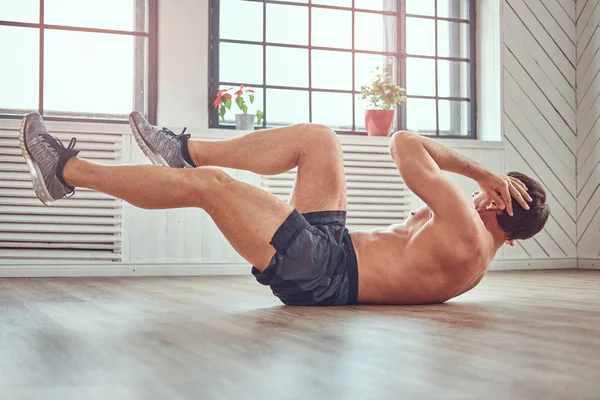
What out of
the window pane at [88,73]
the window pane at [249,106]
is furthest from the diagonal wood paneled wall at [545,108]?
the window pane at [88,73]

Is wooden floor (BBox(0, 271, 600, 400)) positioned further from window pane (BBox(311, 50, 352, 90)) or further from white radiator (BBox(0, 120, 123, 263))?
window pane (BBox(311, 50, 352, 90))

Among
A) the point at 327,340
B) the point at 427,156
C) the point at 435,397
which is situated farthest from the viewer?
the point at 427,156

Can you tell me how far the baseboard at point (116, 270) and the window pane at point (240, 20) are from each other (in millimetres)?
1544

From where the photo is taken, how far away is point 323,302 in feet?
7.65

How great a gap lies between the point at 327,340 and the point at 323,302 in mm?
735

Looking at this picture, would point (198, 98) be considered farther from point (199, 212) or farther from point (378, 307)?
point (378, 307)

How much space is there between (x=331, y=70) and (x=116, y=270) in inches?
79.7

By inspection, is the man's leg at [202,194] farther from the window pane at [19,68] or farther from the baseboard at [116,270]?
the window pane at [19,68]

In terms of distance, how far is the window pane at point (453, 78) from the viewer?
17.6ft

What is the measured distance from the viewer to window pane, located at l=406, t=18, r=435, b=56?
525 centimetres

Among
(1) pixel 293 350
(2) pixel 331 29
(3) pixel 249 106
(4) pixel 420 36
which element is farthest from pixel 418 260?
(4) pixel 420 36

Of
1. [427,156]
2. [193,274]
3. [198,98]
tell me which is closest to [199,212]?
[193,274]

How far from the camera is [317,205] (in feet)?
7.53

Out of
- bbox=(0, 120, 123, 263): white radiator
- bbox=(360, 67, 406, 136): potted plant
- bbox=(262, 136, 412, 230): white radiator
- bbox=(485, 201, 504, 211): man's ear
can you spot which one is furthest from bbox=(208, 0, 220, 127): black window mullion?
bbox=(485, 201, 504, 211): man's ear
